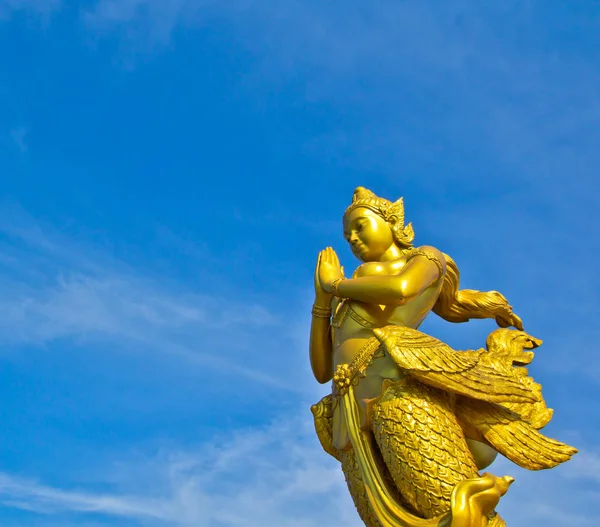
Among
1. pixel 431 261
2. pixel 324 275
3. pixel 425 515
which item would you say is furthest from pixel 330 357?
pixel 425 515

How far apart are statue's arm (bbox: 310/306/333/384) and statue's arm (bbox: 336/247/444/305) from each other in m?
0.51

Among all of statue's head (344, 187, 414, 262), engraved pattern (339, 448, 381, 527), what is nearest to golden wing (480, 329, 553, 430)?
statue's head (344, 187, 414, 262)

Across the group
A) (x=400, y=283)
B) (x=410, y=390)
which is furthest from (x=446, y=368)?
(x=400, y=283)

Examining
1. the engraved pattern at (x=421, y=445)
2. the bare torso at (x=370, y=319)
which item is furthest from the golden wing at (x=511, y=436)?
the bare torso at (x=370, y=319)

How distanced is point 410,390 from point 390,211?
6.27ft

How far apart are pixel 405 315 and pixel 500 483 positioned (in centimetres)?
172

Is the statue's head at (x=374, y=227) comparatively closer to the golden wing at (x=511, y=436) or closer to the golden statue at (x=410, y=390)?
the golden statue at (x=410, y=390)

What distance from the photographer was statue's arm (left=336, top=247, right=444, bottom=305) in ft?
22.0

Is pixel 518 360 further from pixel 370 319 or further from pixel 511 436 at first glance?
pixel 370 319

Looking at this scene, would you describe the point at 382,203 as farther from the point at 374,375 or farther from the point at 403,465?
the point at 403,465

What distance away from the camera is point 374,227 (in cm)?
729

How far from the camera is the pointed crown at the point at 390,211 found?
7.36 metres

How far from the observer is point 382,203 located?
7402mm

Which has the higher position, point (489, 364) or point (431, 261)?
point (431, 261)
